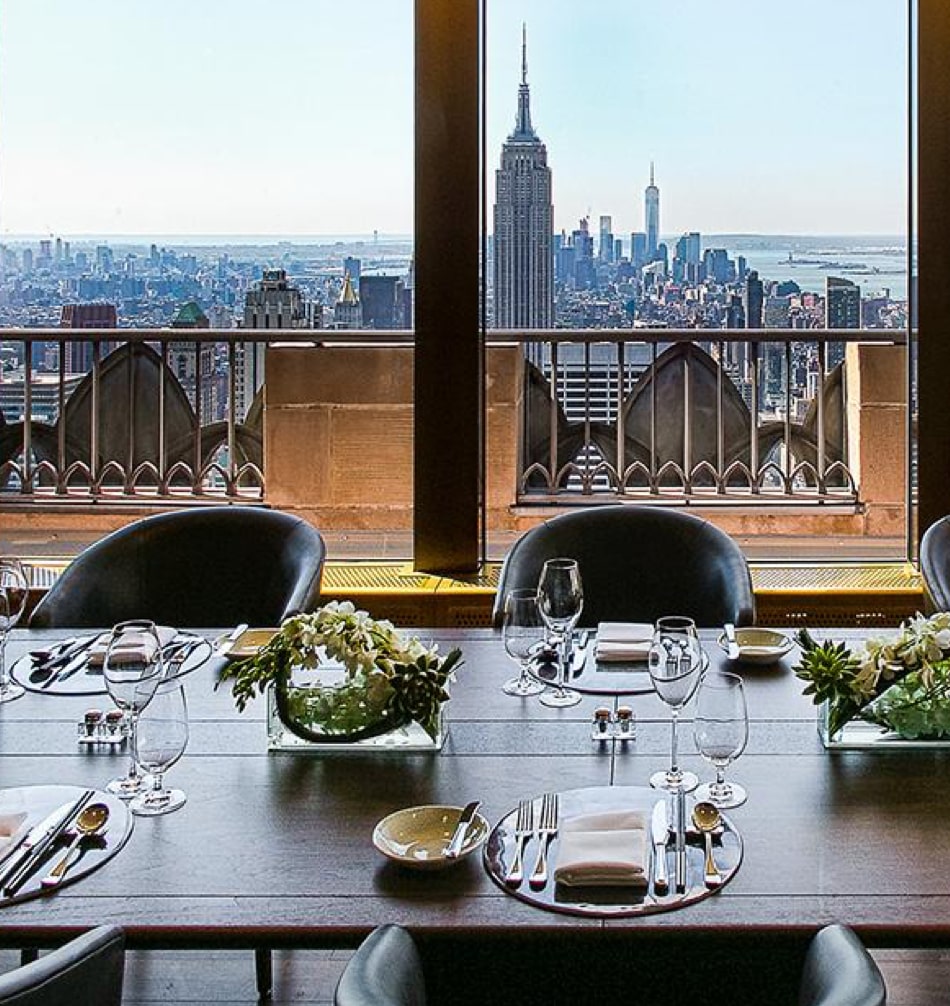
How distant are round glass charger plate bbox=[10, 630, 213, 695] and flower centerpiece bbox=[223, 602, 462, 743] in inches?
10.6

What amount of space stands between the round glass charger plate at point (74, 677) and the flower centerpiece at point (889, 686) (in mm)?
947

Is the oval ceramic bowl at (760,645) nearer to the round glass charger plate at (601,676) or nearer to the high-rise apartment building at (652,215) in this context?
the round glass charger plate at (601,676)

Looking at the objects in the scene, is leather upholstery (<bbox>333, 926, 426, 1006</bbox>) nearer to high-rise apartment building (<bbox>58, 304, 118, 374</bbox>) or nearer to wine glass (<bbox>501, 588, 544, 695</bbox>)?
wine glass (<bbox>501, 588, 544, 695</bbox>)

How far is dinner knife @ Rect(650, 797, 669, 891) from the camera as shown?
4.50 feet

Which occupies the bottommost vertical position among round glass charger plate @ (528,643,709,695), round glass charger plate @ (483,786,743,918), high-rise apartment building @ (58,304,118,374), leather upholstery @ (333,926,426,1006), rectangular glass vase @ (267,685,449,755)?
leather upholstery @ (333,926,426,1006)

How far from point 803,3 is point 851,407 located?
4.35 ft

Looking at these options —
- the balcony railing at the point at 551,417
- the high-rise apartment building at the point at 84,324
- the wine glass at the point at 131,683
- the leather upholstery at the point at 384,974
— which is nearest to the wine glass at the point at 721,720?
the leather upholstery at the point at 384,974

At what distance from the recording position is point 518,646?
6.50 feet

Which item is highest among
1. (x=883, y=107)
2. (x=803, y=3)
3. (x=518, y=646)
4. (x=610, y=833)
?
(x=803, y=3)

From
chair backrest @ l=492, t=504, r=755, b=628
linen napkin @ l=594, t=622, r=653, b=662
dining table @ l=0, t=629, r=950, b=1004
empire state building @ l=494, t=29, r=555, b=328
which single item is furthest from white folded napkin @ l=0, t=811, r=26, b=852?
empire state building @ l=494, t=29, r=555, b=328

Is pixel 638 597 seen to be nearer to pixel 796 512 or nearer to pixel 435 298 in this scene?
pixel 435 298

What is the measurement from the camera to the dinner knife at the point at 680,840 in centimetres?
137

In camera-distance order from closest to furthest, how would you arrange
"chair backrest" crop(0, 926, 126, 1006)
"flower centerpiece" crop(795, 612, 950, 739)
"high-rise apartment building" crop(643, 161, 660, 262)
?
1. "chair backrest" crop(0, 926, 126, 1006)
2. "flower centerpiece" crop(795, 612, 950, 739)
3. "high-rise apartment building" crop(643, 161, 660, 262)

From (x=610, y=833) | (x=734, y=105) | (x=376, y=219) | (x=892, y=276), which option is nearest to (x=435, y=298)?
(x=376, y=219)
